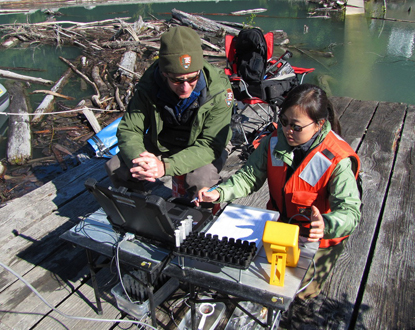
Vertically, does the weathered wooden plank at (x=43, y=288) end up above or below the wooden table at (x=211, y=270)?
below

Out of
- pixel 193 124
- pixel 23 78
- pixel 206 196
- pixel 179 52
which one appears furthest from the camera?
pixel 23 78

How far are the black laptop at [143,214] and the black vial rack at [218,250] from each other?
125 mm

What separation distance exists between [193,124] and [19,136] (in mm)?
4650

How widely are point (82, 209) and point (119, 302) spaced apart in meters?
1.30

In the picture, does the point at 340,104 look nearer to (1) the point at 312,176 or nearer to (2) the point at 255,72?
(2) the point at 255,72

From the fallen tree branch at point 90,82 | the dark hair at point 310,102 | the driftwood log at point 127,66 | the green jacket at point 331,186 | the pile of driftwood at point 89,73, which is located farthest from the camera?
the driftwood log at point 127,66

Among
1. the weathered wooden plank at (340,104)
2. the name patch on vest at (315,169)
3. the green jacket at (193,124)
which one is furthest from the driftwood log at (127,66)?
the name patch on vest at (315,169)

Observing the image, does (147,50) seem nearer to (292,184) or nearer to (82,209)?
(82,209)

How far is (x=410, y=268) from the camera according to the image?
8.35ft

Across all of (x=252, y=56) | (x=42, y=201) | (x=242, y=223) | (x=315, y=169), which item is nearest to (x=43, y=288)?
(x=42, y=201)

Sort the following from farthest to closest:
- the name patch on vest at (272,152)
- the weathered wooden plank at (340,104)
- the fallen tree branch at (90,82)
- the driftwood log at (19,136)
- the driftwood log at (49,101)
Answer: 1. the fallen tree branch at (90,82)
2. the driftwood log at (49,101)
3. the driftwood log at (19,136)
4. the weathered wooden plank at (340,104)
5. the name patch on vest at (272,152)

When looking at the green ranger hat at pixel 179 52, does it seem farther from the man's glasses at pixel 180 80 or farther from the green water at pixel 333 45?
the green water at pixel 333 45

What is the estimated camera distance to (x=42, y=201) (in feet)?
11.1

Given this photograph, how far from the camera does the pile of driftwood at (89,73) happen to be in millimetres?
6371
